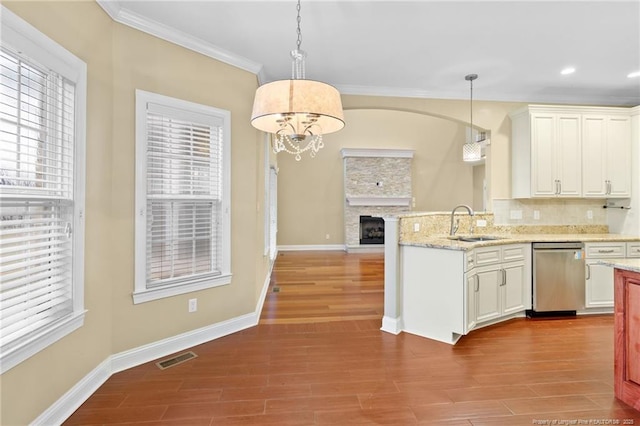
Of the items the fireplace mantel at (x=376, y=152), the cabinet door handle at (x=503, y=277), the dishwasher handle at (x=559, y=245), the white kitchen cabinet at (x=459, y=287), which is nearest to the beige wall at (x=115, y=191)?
the white kitchen cabinet at (x=459, y=287)

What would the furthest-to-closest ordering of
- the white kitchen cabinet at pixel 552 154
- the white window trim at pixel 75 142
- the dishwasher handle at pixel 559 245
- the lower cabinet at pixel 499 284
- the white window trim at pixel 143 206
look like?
the white kitchen cabinet at pixel 552 154 < the dishwasher handle at pixel 559 245 < the lower cabinet at pixel 499 284 < the white window trim at pixel 143 206 < the white window trim at pixel 75 142

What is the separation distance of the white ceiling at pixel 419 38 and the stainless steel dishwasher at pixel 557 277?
1.95m

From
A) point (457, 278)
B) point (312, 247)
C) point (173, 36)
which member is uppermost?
point (173, 36)

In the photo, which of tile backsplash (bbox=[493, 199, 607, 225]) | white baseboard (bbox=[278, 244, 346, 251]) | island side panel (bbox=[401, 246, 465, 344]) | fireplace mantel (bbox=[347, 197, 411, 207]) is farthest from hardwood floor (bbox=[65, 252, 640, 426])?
fireplace mantel (bbox=[347, 197, 411, 207])

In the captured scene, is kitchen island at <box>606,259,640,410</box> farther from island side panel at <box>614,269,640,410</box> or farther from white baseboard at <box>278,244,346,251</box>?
white baseboard at <box>278,244,346,251</box>

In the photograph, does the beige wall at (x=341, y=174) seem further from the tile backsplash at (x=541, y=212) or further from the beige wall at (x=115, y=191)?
the beige wall at (x=115, y=191)

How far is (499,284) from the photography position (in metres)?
3.22

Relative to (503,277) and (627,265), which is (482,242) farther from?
(627,265)

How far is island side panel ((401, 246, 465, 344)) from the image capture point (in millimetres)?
2844

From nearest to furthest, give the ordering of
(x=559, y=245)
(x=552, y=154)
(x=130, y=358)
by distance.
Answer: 1. (x=130, y=358)
2. (x=559, y=245)
3. (x=552, y=154)

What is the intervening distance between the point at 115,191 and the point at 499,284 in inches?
142

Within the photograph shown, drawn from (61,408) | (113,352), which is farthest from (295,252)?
(61,408)

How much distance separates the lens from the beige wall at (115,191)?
176cm

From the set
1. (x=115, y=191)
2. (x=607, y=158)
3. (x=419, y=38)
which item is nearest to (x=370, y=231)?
(x=607, y=158)
